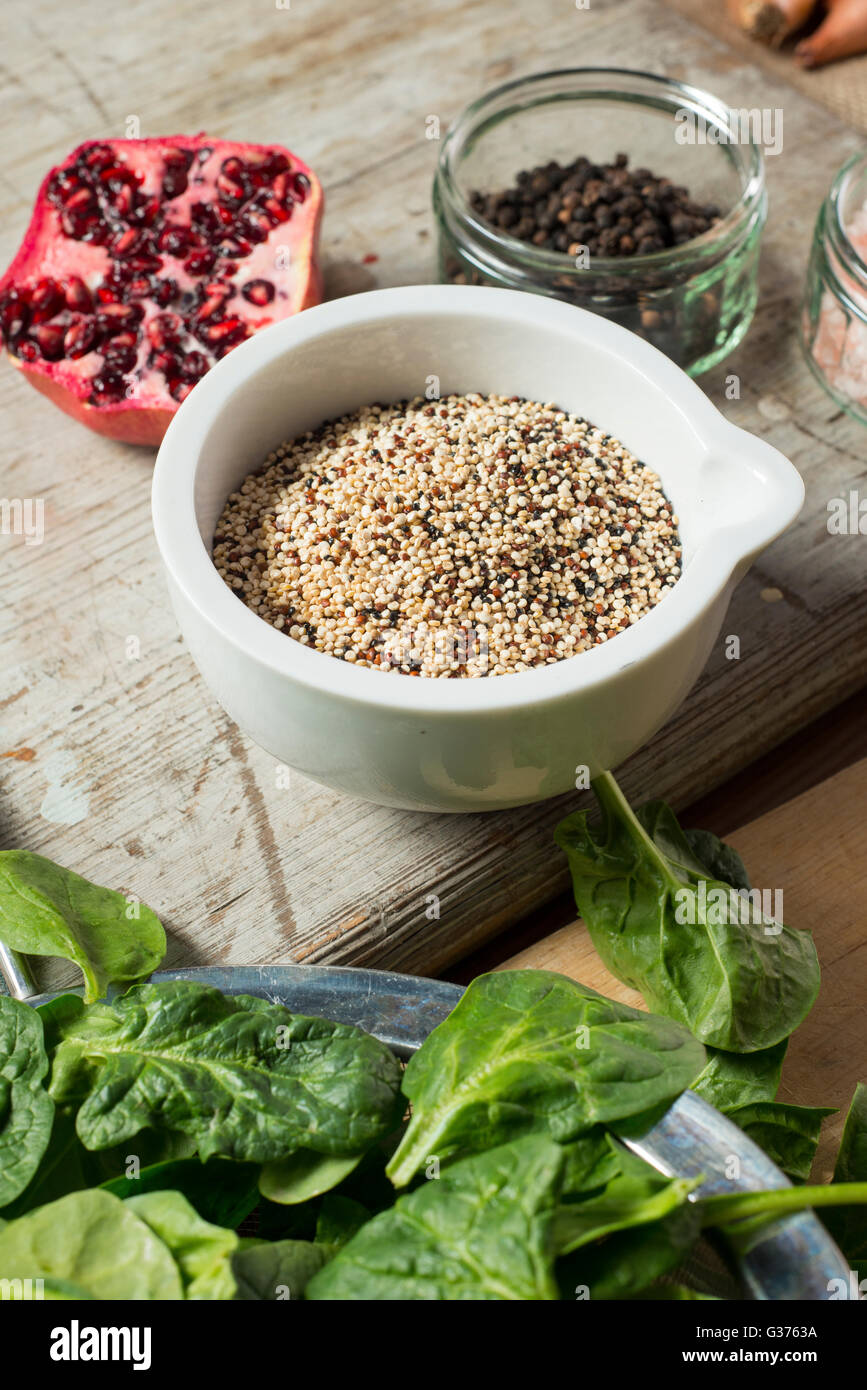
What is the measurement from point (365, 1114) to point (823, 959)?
408 mm

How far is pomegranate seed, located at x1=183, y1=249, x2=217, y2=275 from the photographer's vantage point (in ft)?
3.77

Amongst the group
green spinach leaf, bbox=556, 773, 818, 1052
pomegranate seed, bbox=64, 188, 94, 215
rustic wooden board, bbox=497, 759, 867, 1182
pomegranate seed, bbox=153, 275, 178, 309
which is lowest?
rustic wooden board, bbox=497, 759, 867, 1182

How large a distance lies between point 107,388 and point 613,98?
653 millimetres

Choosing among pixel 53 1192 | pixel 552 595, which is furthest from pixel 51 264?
pixel 53 1192

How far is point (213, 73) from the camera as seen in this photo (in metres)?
1.43

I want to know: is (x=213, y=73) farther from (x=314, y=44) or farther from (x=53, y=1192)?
(x=53, y=1192)

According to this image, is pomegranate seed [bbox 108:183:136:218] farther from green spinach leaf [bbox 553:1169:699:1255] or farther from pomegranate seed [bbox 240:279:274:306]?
green spinach leaf [bbox 553:1169:699:1255]

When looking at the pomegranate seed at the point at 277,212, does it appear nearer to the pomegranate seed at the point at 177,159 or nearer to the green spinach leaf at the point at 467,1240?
the pomegranate seed at the point at 177,159

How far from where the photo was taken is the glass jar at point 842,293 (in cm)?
112

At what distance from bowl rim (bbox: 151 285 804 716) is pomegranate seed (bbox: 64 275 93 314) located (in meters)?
0.30

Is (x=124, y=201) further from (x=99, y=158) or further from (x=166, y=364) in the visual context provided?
(x=166, y=364)

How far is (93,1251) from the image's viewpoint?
0.59m

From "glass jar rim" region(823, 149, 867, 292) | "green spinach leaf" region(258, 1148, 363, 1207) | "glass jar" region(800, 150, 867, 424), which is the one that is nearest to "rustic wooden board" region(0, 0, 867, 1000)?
"glass jar" region(800, 150, 867, 424)

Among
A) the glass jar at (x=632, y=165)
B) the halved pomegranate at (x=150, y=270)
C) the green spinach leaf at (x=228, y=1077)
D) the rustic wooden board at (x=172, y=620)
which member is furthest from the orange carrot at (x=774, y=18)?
the green spinach leaf at (x=228, y=1077)
